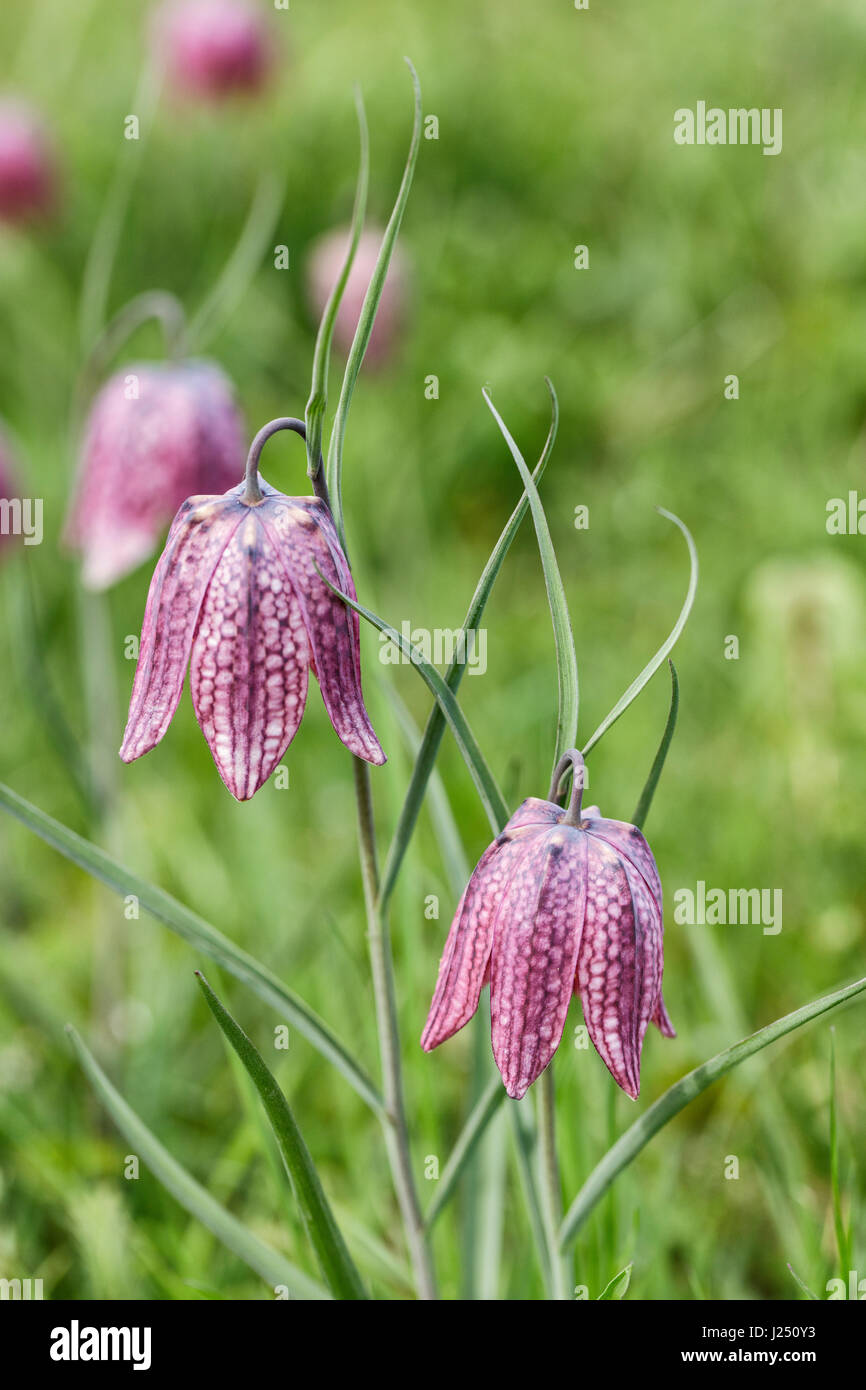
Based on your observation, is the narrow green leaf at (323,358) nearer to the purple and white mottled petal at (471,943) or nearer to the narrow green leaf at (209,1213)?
the purple and white mottled petal at (471,943)

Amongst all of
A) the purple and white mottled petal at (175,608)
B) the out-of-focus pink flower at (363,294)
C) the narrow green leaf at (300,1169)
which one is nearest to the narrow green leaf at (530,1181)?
the narrow green leaf at (300,1169)

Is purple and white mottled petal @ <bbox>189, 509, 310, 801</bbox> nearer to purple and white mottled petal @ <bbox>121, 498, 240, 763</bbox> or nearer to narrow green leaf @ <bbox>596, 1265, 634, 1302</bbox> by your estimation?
purple and white mottled petal @ <bbox>121, 498, 240, 763</bbox>

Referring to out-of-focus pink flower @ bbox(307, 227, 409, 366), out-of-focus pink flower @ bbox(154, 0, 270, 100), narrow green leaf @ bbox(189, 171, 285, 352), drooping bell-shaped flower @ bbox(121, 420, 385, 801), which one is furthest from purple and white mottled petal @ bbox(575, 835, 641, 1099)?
out-of-focus pink flower @ bbox(154, 0, 270, 100)

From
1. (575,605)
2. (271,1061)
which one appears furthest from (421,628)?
(271,1061)

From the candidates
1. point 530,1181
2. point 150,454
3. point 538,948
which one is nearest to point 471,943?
point 538,948
